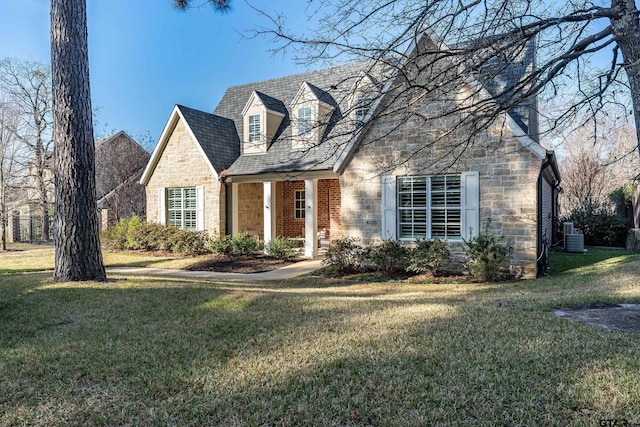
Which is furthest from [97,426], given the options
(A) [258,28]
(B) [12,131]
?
(B) [12,131]

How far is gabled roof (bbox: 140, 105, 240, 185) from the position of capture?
15.4 m

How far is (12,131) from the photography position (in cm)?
1917

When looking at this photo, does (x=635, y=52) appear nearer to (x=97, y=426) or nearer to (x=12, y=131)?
(x=97, y=426)

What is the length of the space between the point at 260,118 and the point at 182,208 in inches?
185

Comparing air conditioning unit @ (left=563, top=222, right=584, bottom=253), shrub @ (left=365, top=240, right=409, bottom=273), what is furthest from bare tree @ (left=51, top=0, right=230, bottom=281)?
air conditioning unit @ (left=563, top=222, right=584, bottom=253)

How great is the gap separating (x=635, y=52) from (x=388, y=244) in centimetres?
670

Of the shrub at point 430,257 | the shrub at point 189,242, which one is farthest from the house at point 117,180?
the shrub at point 430,257

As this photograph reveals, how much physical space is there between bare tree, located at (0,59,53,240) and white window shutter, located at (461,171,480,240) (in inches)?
738

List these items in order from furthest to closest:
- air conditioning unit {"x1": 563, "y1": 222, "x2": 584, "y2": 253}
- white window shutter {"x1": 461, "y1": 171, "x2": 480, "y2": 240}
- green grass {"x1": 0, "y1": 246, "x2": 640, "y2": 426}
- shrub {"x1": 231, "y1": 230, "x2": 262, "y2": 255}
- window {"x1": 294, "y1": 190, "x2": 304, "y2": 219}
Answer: window {"x1": 294, "y1": 190, "x2": 304, "y2": 219}
air conditioning unit {"x1": 563, "y1": 222, "x2": 584, "y2": 253}
shrub {"x1": 231, "y1": 230, "x2": 262, "y2": 255}
white window shutter {"x1": 461, "y1": 171, "x2": 480, "y2": 240}
green grass {"x1": 0, "y1": 246, "x2": 640, "y2": 426}

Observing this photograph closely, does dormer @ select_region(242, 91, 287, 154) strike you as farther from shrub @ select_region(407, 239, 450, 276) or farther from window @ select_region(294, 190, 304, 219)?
shrub @ select_region(407, 239, 450, 276)

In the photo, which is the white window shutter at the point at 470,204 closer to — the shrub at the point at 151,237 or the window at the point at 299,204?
the window at the point at 299,204

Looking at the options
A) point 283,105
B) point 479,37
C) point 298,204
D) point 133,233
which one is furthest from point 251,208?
point 479,37

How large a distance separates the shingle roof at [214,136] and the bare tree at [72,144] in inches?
294

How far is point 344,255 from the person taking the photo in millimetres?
10953
